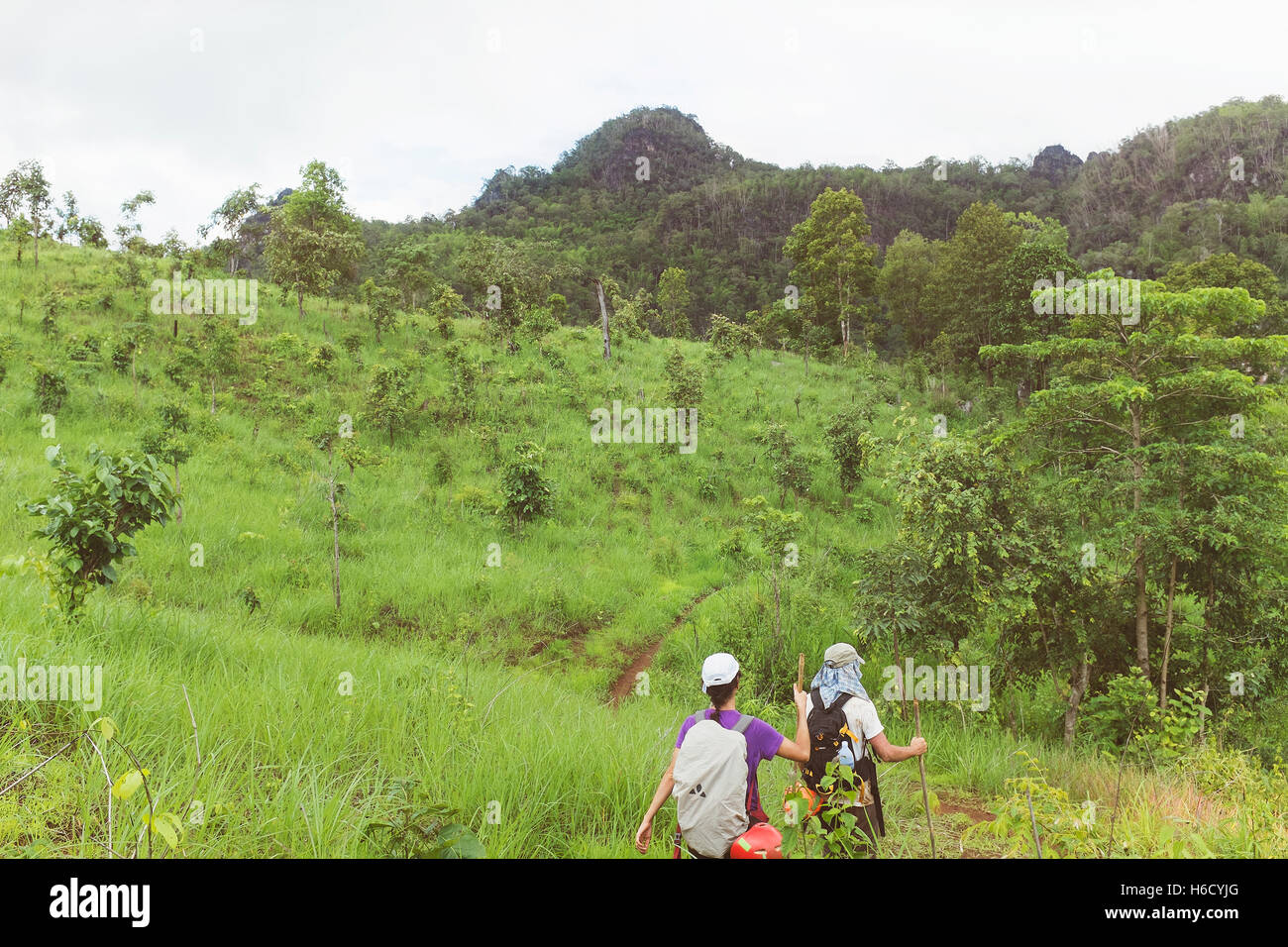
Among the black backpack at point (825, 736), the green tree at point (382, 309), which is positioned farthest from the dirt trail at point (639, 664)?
the green tree at point (382, 309)

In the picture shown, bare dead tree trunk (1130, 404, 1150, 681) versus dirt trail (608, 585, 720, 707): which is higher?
bare dead tree trunk (1130, 404, 1150, 681)

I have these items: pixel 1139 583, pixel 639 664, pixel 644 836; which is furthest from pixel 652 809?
pixel 1139 583

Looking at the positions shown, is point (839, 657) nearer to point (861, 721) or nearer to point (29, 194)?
point (861, 721)

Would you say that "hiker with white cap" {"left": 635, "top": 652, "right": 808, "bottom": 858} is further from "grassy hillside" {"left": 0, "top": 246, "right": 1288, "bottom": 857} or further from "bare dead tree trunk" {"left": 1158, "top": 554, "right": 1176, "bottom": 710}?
"bare dead tree trunk" {"left": 1158, "top": 554, "right": 1176, "bottom": 710}

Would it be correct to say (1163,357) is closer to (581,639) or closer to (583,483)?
(581,639)

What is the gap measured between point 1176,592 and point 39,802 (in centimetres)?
1161

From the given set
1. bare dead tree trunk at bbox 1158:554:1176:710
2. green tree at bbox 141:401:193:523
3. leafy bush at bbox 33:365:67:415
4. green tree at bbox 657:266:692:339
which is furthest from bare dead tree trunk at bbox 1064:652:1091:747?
green tree at bbox 657:266:692:339

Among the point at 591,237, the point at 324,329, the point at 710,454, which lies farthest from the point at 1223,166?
the point at 324,329

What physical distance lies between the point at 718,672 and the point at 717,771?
48cm

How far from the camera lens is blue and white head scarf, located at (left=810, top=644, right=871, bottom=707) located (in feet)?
12.7

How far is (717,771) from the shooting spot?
9.14 ft

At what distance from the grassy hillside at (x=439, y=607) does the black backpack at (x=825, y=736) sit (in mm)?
665

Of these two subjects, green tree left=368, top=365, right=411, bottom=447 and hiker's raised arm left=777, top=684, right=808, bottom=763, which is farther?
green tree left=368, top=365, right=411, bottom=447

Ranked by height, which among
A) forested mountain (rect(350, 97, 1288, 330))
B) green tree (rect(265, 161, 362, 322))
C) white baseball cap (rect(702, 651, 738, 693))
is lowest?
white baseball cap (rect(702, 651, 738, 693))
